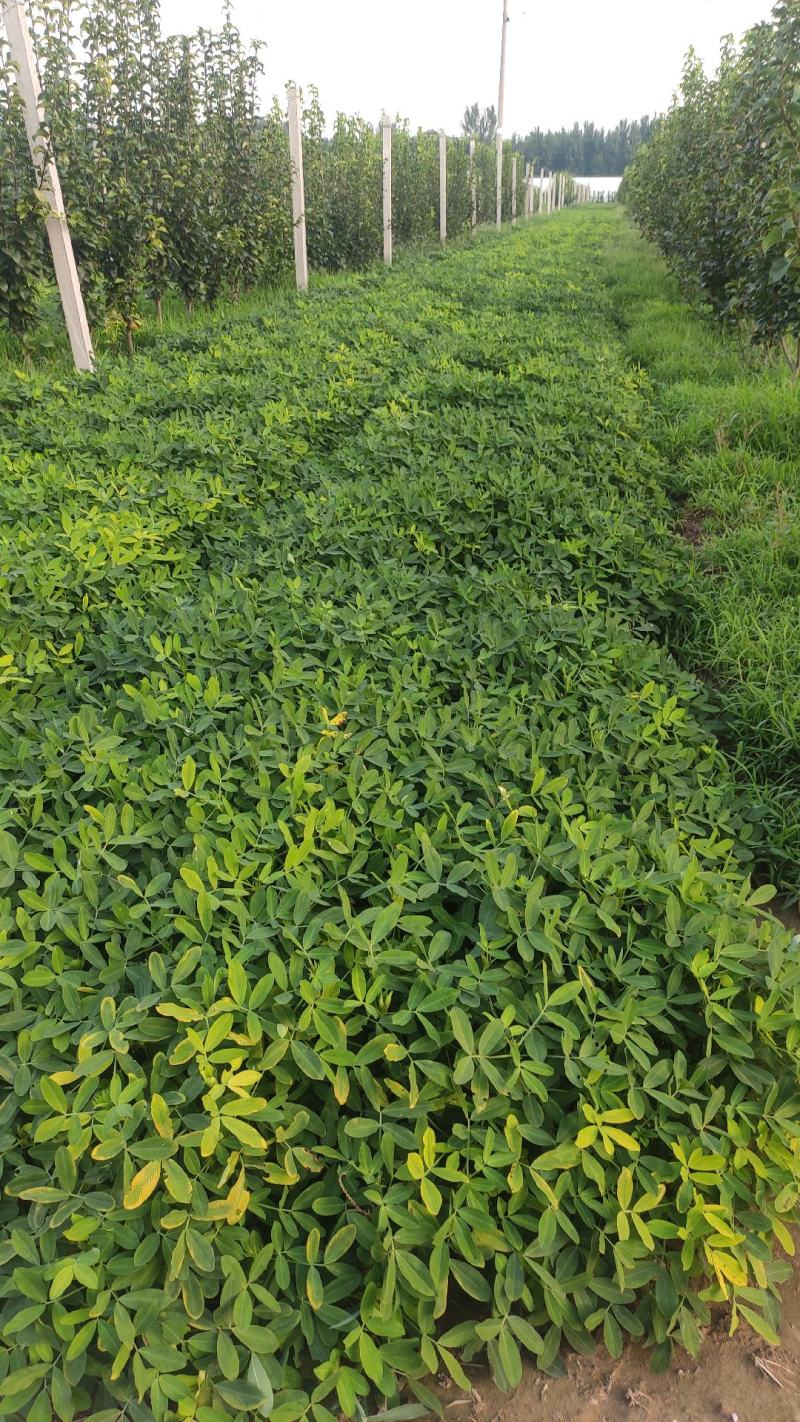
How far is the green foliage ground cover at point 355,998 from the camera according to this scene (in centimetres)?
129

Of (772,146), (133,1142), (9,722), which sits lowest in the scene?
(133,1142)

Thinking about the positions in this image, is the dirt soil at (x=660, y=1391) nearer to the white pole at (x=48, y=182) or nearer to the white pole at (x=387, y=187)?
the white pole at (x=48, y=182)

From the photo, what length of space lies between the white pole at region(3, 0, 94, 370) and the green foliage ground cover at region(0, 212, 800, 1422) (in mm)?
4495

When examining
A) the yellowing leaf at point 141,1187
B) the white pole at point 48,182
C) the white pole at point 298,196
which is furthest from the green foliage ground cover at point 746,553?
the white pole at point 298,196

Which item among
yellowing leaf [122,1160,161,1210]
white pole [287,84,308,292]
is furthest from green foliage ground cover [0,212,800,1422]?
white pole [287,84,308,292]

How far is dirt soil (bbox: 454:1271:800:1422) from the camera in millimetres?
1347

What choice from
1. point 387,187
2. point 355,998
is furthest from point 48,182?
point 387,187

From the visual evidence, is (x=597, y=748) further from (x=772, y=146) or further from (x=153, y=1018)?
(x=772, y=146)

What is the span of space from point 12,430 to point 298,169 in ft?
31.0

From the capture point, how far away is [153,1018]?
148 cm

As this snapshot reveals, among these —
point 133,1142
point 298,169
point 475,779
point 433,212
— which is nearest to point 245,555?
point 475,779

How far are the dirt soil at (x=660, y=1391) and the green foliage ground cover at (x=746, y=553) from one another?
1.23 metres

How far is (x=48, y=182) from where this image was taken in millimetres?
6215

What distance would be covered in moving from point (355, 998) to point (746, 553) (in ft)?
10.1
